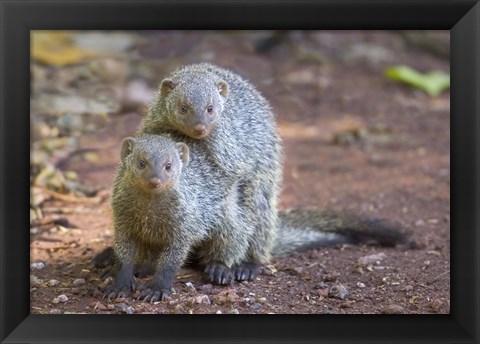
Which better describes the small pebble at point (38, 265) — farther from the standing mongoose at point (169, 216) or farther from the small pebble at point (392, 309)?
the small pebble at point (392, 309)

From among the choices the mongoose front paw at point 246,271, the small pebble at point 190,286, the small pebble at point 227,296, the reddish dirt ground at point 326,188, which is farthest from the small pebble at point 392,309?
the small pebble at point 190,286

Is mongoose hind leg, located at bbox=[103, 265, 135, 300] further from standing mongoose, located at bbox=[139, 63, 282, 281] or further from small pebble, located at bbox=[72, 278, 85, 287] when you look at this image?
standing mongoose, located at bbox=[139, 63, 282, 281]

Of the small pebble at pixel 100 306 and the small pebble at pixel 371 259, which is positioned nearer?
the small pebble at pixel 100 306

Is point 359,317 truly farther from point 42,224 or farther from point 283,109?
point 283,109

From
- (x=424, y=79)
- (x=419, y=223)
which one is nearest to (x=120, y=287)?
(x=419, y=223)

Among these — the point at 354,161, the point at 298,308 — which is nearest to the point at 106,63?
the point at 354,161

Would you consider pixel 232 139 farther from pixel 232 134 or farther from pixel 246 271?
pixel 246 271
